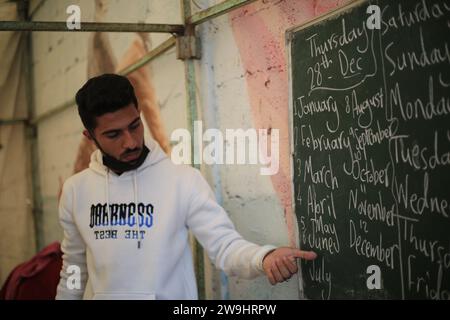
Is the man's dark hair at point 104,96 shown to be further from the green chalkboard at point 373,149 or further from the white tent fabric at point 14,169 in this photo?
the white tent fabric at point 14,169

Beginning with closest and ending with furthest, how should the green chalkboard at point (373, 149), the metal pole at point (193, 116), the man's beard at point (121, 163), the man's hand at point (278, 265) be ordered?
the green chalkboard at point (373, 149)
the man's hand at point (278, 265)
the man's beard at point (121, 163)
the metal pole at point (193, 116)

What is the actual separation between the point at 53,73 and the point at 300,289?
358cm

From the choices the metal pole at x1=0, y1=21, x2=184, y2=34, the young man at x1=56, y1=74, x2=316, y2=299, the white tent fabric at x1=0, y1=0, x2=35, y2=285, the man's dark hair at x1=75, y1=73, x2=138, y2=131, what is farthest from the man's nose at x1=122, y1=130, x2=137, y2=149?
the white tent fabric at x1=0, y1=0, x2=35, y2=285

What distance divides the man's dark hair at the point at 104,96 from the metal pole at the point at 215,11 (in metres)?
0.54

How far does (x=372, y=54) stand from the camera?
148 cm

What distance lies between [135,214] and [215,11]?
951mm

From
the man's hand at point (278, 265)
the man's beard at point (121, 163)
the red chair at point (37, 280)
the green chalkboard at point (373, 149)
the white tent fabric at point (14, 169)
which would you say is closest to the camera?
the green chalkboard at point (373, 149)

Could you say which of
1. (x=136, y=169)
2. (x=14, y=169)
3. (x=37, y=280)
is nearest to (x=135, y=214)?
(x=136, y=169)

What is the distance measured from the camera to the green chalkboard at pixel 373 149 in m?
1.32

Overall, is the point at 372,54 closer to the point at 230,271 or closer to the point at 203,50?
the point at 230,271

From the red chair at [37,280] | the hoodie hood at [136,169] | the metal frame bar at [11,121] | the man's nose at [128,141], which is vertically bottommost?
the red chair at [37,280]

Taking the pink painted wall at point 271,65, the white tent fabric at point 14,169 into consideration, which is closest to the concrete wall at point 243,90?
the pink painted wall at point 271,65
